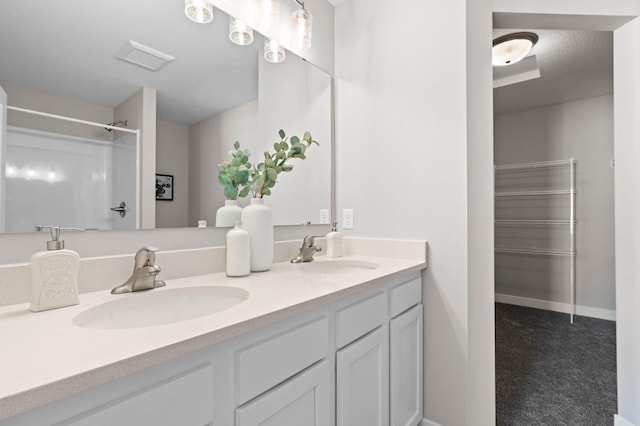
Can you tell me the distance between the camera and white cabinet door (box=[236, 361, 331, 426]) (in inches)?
27.2

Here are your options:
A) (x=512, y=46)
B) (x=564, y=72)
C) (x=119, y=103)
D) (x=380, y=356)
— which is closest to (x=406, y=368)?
(x=380, y=356)

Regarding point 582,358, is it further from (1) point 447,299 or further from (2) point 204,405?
(2) point 204,405

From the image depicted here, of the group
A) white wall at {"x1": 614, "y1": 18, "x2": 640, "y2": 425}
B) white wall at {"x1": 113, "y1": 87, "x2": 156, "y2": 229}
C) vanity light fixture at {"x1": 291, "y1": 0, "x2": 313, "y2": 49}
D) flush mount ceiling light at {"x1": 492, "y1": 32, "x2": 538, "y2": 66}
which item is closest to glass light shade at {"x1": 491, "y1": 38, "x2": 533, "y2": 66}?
flush mount ceiling light at {"x1": 492, "y1": 32, "x2": 538, "y2": 66}

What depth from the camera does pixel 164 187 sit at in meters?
1.13

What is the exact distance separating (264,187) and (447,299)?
991 mm

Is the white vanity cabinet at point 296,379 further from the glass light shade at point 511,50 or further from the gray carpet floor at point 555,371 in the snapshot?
the glass light shade at point 511,50

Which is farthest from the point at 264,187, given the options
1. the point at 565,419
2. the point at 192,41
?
the point at 565,419

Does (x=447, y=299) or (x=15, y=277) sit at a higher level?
(x=15, y=277)

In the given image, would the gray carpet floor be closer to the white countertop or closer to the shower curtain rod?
the white countertop

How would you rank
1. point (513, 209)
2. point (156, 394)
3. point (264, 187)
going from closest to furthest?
point (156, 394), point (264, 187), point (513, 209)

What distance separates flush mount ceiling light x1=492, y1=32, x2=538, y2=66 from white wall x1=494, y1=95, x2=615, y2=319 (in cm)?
165

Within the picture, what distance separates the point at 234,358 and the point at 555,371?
249cm

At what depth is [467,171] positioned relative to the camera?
4.54 ft

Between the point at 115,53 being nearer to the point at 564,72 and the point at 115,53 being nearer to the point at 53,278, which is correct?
the point at 53,278
